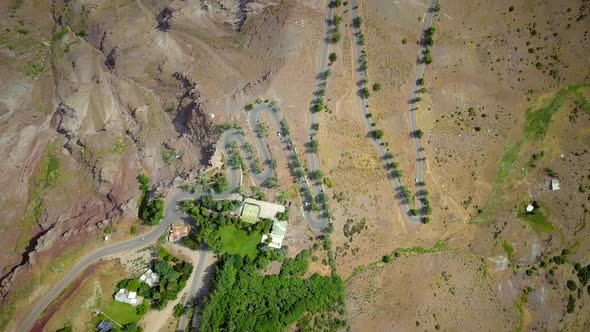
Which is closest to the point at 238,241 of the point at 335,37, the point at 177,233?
the point at 177,233

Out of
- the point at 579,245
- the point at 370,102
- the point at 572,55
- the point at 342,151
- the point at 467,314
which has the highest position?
the point at 572,55

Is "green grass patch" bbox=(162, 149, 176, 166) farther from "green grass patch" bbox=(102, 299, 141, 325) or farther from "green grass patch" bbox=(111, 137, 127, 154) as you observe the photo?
"green grass patch" bbox=(102, 299, 141, 325)

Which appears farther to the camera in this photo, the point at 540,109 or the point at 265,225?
the point at 540,109

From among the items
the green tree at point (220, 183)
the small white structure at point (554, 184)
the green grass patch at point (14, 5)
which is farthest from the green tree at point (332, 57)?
the green grass patch at point (14, 5)

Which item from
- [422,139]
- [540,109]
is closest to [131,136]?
[422,139]

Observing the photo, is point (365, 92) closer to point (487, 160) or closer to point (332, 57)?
point (332, 57)

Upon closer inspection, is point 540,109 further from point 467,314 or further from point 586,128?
point 467,314
